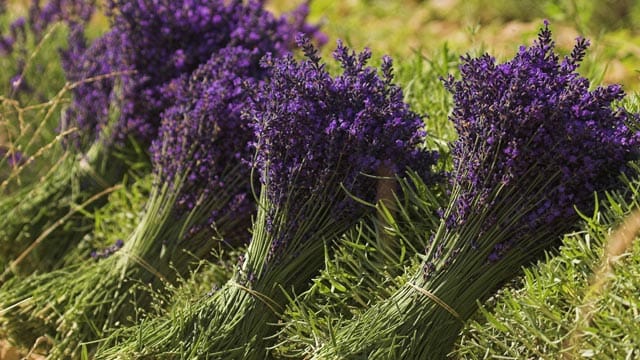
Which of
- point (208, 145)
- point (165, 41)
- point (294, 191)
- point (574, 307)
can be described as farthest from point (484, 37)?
point (574, 307)

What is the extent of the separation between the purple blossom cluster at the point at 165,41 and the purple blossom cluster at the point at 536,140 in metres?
1.18

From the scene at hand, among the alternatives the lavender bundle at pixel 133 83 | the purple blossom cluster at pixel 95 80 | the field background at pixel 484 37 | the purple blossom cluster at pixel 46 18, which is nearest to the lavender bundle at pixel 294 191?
the field background at pixel 484 37

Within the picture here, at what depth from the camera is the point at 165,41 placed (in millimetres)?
3217

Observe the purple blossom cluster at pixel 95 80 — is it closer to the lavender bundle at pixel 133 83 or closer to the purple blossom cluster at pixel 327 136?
the lavender bundle at pixel 133 83

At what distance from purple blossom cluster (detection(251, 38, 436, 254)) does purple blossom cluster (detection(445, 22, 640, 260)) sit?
0.25 m

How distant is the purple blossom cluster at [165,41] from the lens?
3143mm

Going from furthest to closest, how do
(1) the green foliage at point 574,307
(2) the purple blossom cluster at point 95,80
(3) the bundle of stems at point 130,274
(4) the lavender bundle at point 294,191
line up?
(2) the purple blossom cluster at point 95,80 → (3) the bundle of stems at point 130,274 → (4) the lavender bundle at point 294,191 → (1) the green foliage at point 574,307

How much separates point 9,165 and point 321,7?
132 inches

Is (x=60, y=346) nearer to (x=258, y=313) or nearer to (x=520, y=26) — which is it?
A: (x=258, y=313)

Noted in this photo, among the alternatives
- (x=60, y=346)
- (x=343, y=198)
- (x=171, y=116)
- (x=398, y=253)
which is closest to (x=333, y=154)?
(x=343, y=198)

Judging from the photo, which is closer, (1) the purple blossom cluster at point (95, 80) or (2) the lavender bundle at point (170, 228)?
(2) the lavender bundle at point (170, 228)

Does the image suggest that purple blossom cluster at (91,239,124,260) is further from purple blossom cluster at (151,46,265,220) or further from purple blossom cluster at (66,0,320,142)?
purple blossom cluster at (66,0,320,142)

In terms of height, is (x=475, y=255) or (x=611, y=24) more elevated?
(x=611, y=24)

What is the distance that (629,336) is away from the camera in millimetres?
1806
